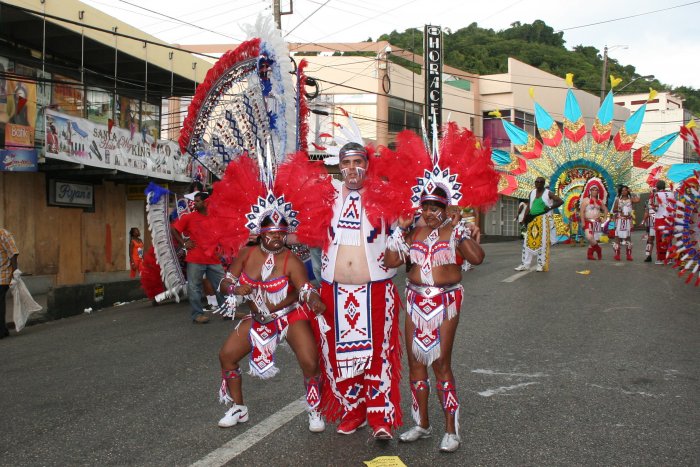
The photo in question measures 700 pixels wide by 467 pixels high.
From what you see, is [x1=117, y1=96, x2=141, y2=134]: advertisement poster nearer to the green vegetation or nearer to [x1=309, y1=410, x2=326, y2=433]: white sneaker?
[x1=309, y1=410, x2=326, y2=433]: white sneaker

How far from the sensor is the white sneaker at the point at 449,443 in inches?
157

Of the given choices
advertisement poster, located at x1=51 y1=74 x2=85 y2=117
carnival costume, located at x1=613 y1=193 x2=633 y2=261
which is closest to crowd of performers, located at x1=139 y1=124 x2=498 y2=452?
carnival costume, located at x1=613 y1=193 x2=633 y2=261

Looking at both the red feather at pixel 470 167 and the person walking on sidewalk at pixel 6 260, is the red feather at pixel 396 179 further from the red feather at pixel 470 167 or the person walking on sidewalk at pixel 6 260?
the person walking on sidewalk at pixel 6 260

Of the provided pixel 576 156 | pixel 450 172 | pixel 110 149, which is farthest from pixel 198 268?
pixel 576 156

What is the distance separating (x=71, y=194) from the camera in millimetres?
17297

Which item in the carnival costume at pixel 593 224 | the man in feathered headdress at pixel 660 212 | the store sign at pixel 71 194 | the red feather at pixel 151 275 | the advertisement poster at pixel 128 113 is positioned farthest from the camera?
the advertisement poster at pixel 128 113

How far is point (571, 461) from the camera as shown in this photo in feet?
12.6

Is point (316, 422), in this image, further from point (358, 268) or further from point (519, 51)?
point (519, 51)

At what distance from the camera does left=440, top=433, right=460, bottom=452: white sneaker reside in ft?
13.1

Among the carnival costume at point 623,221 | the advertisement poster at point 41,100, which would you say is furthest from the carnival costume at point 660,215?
the advertisement poster at point 41,100

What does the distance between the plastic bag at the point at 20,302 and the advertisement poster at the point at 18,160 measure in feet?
14.3

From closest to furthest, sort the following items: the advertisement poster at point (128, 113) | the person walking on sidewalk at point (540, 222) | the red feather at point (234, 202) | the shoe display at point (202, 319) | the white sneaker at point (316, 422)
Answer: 1. the white sneaker at point (316, 422)
2. the red feather at point (234, 202)
3. the shoe display at point (202, 319)
4. the person walking on sidewalk at point (540, 222)
5. the advertisement poster at point (128, 113)

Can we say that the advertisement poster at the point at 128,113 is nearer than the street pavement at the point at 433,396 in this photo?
Answer: No

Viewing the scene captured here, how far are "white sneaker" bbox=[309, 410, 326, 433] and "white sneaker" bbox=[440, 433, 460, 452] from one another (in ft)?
2.66
